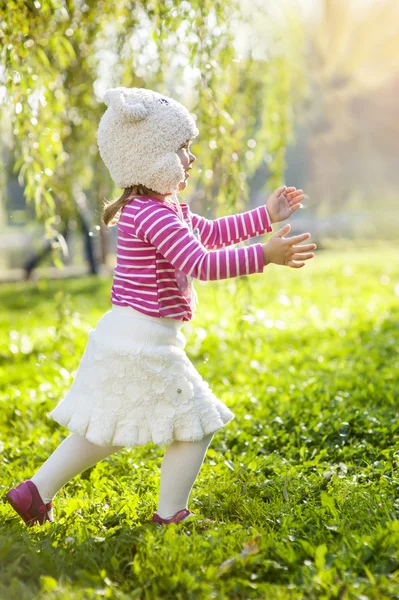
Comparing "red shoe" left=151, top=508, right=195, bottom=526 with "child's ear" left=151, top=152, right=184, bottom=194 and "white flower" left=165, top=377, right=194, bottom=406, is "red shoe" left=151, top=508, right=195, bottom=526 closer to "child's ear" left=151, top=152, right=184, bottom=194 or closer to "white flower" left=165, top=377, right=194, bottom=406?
"white flower" left=165, top=377, right=194, bottom=406

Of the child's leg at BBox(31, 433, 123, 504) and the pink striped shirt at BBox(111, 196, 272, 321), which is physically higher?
the pink striped shirt at BBox(111, 196, 272, 321)

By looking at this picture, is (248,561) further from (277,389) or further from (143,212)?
(277,389)

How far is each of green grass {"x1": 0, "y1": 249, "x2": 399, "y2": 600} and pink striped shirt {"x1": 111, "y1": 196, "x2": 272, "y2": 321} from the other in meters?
0.78

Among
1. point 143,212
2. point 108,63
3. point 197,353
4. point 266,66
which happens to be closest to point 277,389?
point 197,353

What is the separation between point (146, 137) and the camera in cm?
254

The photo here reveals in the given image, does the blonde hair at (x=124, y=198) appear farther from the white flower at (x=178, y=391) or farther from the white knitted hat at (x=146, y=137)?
the white flower at (x=178, y=391)

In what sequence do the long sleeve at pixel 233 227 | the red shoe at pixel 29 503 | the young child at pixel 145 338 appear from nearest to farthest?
the young child at pixel 145 338 < the red shoe at pixel 29 503 < the long sleeve at pixel 233 227

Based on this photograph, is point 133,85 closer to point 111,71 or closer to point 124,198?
point 111,71

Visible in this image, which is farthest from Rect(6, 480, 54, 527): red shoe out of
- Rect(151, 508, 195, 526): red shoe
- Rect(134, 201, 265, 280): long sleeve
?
Rect(134, 201, 265, 280): long sleeve

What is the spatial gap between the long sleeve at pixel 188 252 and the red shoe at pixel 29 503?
98 cm

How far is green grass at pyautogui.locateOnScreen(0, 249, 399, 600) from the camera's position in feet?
7.04

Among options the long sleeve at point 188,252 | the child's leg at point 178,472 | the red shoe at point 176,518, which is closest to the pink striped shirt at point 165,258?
the long sleeve at point 188,252

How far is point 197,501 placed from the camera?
287 centimetres

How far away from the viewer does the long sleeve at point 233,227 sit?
278cm
